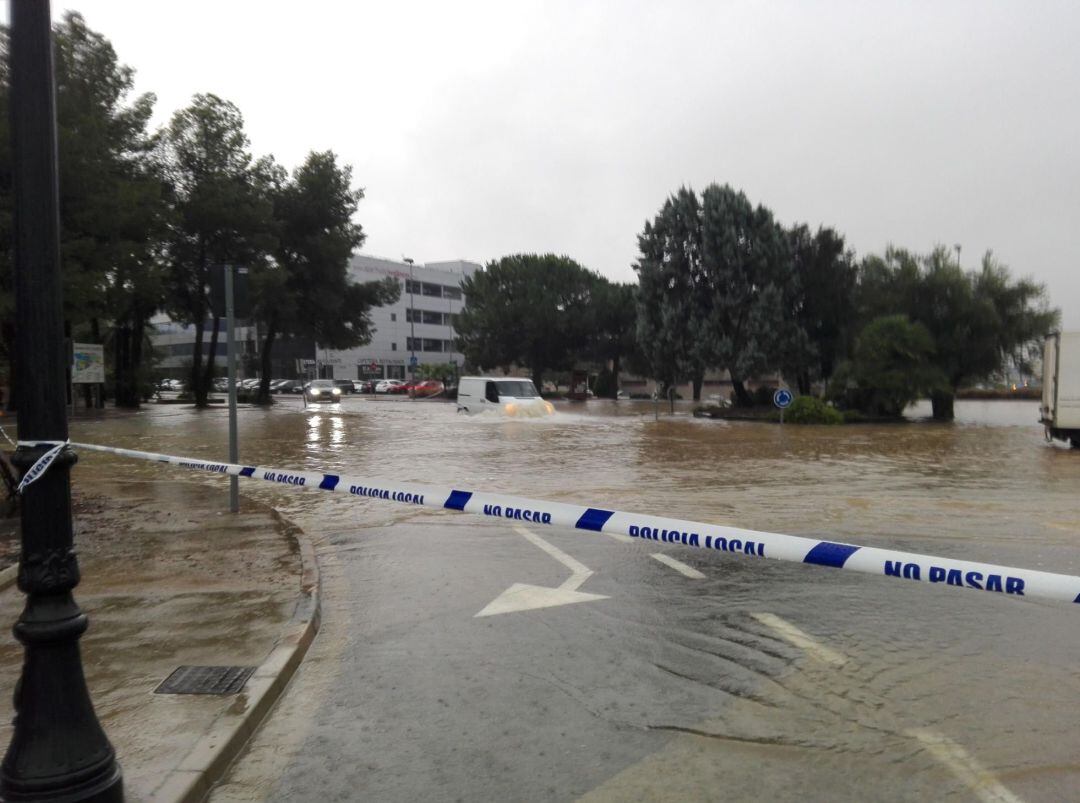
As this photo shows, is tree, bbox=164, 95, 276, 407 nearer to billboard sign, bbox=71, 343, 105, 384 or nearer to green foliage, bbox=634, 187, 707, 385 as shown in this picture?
billboard sign, bbox=71, 343, 105, 384

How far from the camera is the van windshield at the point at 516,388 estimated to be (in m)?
30.3

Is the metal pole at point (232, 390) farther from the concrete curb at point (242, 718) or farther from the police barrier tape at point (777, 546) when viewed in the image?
the concrete curb at point (242, 718)

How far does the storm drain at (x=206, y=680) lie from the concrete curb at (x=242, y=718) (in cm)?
7

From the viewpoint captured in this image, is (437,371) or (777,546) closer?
(777,546)

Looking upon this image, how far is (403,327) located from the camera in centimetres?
10181

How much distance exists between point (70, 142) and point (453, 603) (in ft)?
88.2

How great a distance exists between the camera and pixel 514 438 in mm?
21656

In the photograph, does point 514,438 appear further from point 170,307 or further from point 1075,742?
point 170,307

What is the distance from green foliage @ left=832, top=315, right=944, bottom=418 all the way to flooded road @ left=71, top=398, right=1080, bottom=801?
70.9 ft

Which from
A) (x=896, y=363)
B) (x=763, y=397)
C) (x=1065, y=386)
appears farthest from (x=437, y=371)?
(x=1065, y=386)

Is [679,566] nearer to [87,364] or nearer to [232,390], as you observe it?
[232,390]

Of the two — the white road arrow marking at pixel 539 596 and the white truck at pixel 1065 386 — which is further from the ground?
the white truck at pixel 1065 386

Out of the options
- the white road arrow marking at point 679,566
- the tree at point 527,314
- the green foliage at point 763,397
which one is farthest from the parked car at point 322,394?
the white road arrow marking at point 679,566

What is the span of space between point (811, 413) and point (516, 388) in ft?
34.8
